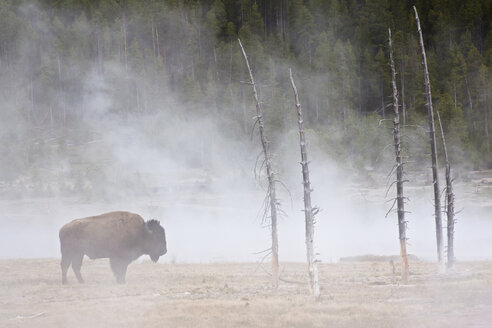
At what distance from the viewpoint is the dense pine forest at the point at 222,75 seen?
62.8m

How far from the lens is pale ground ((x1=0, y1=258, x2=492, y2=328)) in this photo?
1334 cm

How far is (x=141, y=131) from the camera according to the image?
2911 inches

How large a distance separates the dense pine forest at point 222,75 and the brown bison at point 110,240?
38.1 m

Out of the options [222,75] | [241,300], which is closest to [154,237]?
[241,300]

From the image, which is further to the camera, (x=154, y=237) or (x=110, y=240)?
(x=154, y=237)

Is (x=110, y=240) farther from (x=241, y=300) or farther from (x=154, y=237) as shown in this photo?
(x=241, y=300)

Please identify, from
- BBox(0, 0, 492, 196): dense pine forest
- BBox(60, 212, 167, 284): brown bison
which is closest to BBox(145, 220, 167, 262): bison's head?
BBox(60, 212, 167, 284): brown bison

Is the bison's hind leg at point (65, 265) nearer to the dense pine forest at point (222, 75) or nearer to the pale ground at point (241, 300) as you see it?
the pale ground at point (241, 300)

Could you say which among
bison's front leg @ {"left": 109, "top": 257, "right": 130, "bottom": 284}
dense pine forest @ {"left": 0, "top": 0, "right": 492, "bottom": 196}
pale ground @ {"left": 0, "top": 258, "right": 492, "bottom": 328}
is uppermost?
dense pine forest @ {"left": 0, "top": 0, "right": 492, "bottom": 196}

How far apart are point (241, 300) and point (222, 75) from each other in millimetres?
69658

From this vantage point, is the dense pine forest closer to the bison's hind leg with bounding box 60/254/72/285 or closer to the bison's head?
the bison's head

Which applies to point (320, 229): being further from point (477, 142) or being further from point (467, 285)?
point (467, 285)

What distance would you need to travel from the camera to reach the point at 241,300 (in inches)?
624

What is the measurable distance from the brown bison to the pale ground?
0.79 meters
